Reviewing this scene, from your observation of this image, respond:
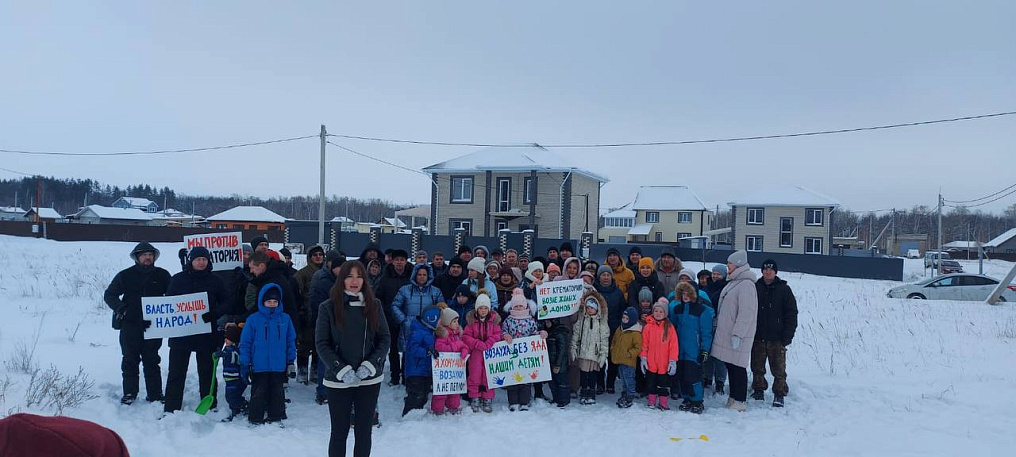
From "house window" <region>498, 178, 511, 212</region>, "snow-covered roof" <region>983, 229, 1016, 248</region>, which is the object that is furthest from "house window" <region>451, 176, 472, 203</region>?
"snow-covered roof" <region>983, 229, 1016, 248</region>

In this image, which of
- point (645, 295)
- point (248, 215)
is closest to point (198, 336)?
point (645, 295)

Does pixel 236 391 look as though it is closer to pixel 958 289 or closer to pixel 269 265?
pixel 269 265

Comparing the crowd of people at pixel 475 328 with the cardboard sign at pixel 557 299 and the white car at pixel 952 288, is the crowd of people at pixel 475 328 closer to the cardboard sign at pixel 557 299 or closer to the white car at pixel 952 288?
the cardboard sign at pixel 557 299

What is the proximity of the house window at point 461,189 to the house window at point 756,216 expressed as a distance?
23.7m

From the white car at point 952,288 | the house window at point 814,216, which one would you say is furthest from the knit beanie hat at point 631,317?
the house window at point 814,216

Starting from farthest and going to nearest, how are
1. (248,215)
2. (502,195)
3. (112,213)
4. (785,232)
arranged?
1. (112,213)
2. (248,215)
3. (785,232)
4. (502,195)

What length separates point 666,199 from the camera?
57531mm

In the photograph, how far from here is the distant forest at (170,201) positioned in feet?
425

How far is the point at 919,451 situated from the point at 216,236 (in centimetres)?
914

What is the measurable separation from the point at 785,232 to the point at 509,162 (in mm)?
23711

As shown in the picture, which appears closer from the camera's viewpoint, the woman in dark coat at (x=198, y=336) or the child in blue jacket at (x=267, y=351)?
the child in blue jacket at (x=267, y=351)

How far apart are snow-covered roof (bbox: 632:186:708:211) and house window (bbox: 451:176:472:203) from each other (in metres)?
26.8

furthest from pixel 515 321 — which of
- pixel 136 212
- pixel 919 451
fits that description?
pixel 136 212

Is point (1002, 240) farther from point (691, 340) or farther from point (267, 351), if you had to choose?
point (267, 351)
